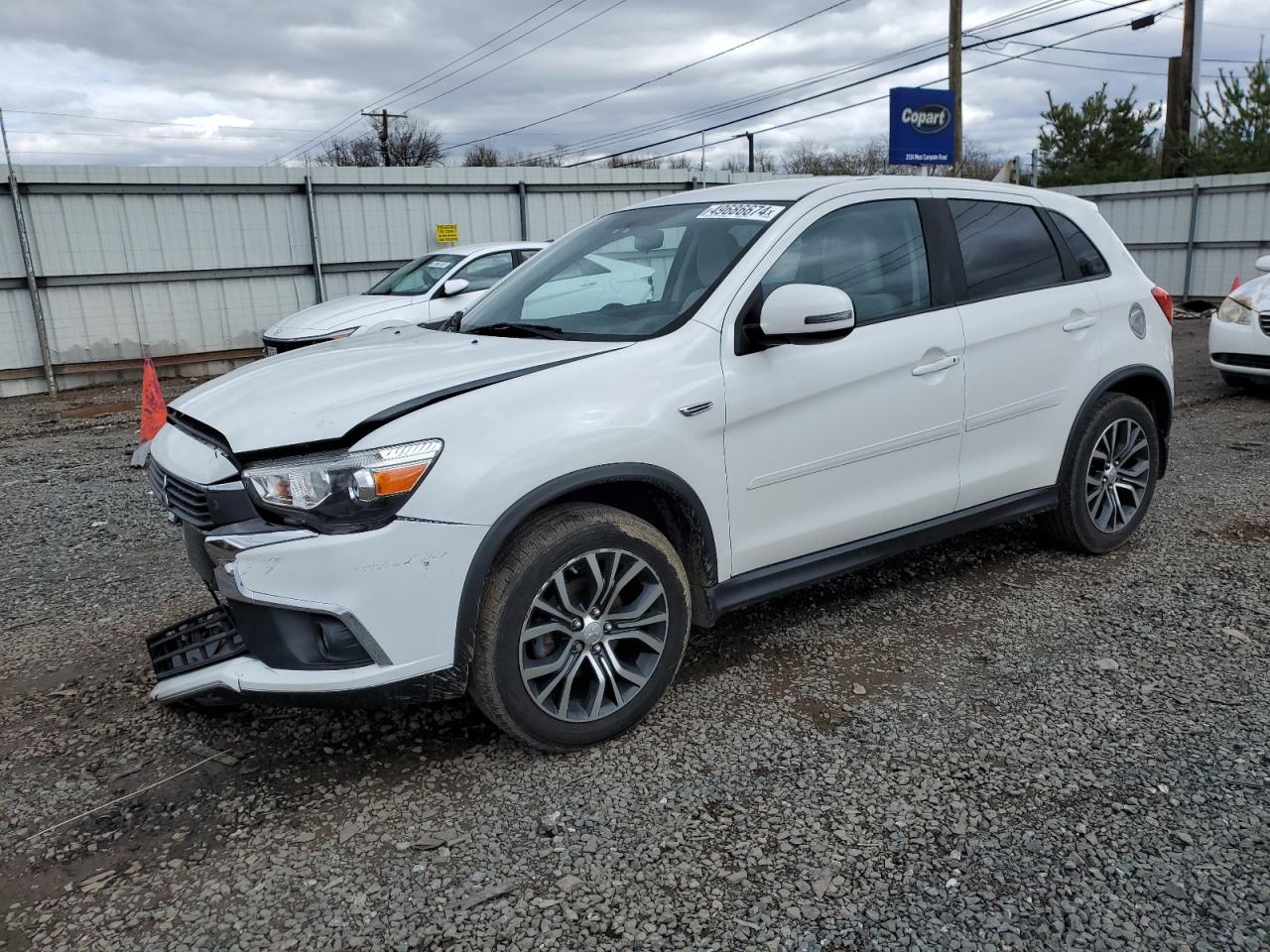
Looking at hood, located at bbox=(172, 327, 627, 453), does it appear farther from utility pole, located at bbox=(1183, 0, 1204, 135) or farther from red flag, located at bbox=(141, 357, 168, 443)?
utility pole, located at bbox=(1183, 0, 1204, 135)

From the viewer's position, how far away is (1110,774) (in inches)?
120

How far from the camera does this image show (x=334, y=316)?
435 inches

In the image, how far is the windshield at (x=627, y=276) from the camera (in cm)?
360

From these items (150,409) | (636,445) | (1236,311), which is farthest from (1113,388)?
(150,409)

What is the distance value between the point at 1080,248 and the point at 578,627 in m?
3.21

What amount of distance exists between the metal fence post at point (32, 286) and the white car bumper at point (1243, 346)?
1394 cm

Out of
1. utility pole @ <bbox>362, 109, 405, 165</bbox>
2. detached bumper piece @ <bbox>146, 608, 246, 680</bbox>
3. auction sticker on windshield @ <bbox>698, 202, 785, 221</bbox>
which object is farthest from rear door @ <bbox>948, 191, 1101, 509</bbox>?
utility pole @ <bbox>362, 109, 405, 165</bbox>

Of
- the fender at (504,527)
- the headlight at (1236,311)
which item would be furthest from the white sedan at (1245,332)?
the fender at (504,527)

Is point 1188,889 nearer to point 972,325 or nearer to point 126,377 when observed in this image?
point 972,325

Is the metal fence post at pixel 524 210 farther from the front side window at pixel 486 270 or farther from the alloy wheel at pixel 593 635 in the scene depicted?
the alloy wheel at pixel 593 635

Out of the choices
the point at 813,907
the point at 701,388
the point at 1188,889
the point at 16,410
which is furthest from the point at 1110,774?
the point at 16,410

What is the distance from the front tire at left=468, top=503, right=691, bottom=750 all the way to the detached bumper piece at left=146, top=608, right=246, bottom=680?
0.78 meters

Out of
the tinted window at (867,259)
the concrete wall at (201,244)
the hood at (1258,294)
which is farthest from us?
the concrete wall at (201,244)

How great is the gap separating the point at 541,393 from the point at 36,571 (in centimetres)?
382
